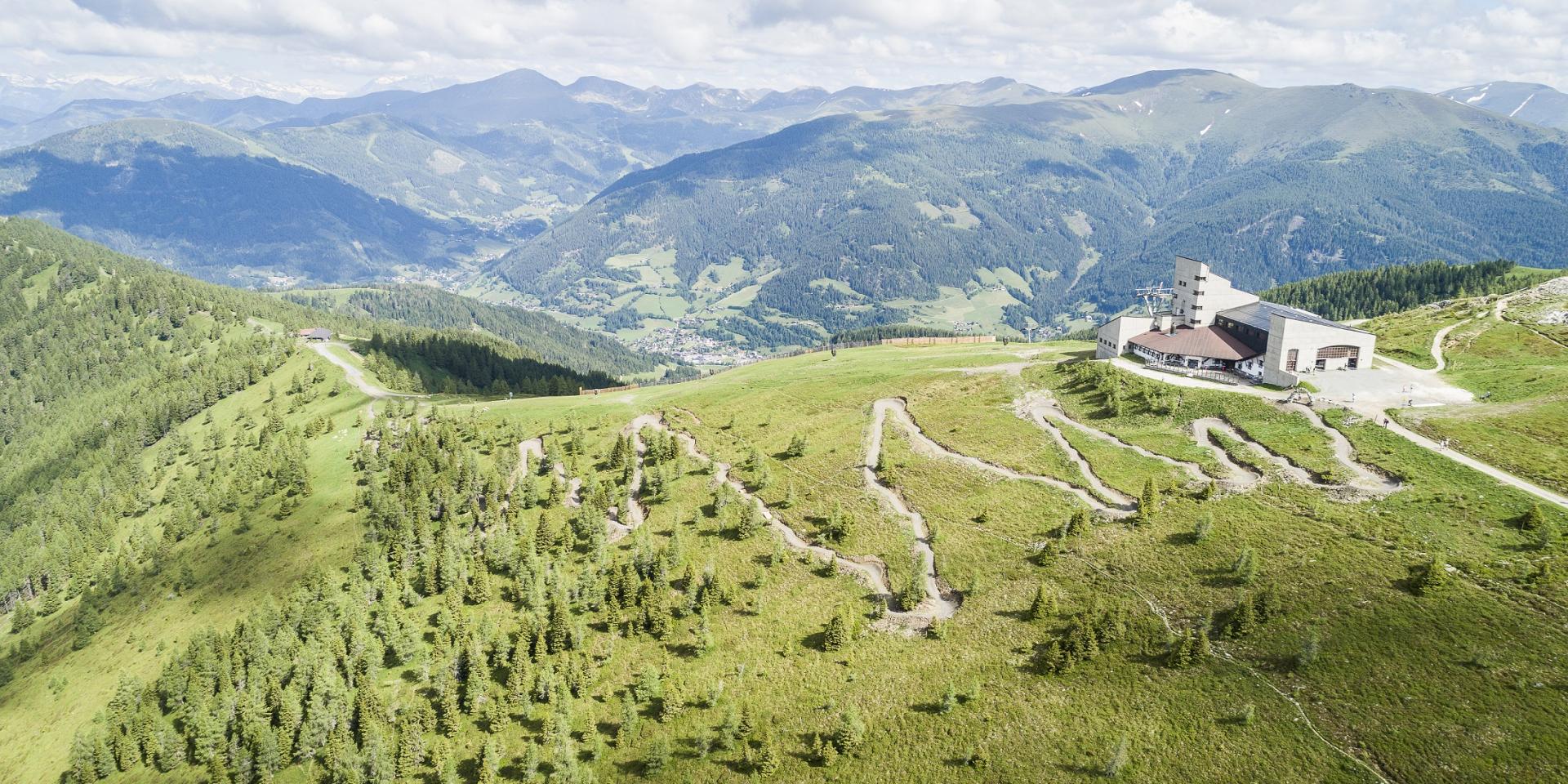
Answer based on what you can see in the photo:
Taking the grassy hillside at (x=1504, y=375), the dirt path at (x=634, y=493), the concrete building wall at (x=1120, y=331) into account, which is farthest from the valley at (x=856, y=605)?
the concrete building wall at (x=1120, y=331)

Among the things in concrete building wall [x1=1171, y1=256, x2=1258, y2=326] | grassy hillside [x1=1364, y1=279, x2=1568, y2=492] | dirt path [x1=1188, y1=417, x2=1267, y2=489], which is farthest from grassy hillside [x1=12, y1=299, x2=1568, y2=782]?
concrete building wall [x1=1171, y1=256, x2=1258, y2=326]

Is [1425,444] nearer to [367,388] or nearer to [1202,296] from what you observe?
[1202,296]

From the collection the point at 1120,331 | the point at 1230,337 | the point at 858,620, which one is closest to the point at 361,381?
the point at 858,620

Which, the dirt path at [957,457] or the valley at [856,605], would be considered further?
the dirt path at [957,457]

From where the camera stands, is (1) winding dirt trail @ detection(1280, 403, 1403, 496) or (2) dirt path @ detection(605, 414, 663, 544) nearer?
(1) winding dirt trail @ detection(1280, 403, 1403, 496)

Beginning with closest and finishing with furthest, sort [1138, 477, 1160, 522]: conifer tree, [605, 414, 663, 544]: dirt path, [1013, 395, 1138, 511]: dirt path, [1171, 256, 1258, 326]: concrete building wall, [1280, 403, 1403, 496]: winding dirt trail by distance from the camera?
[1280, 403, 1403, 496]: winding dirt trail → [1138, 477, 1160, 522]: conifer tree → [1013, 395, 1138, 511]: dirt path → [605, 414, 663, 544]: dirt path → [1171, 256, 1258, 326]: concrete building wall

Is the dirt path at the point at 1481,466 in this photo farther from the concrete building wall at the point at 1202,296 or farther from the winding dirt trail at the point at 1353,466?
the concrete building wall at the point at 1202,296

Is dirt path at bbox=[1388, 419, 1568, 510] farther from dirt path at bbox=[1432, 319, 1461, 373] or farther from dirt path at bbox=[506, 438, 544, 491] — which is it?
dirt path at bbox=[506, 438, 544, 491]
